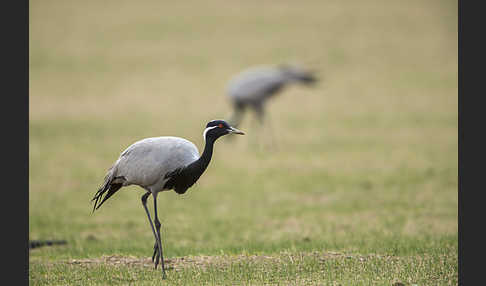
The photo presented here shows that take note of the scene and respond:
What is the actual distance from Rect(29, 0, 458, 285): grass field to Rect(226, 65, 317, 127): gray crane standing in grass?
160 cm

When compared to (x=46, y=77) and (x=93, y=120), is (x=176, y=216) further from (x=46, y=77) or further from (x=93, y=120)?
(x=46, y=77)

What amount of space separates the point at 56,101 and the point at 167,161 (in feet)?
78.6

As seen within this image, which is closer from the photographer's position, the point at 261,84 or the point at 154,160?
the point at 154,160

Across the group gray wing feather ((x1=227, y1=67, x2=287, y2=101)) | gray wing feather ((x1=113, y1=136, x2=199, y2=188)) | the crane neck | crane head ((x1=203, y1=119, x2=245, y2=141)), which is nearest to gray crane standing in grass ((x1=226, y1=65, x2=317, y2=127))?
gray wing feather ((x1=227, y1=67, x2=287, y2=101))

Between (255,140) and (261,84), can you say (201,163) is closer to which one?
(261,84)

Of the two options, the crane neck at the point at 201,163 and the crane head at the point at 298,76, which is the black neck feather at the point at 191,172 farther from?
the crane head at the point at 298,76

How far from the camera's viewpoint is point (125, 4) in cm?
4850

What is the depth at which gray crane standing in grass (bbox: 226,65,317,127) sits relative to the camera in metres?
21.5

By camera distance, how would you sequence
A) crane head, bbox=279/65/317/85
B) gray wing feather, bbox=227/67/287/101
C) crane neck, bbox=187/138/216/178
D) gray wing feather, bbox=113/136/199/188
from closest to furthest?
1. crane neck, bbox=187/138/216/178
2. gray wing feather, bbox=113/136/199/188
3. gray wing feather, bbox=227/67/287/101
4. crane head, bbox=279/65/317/85

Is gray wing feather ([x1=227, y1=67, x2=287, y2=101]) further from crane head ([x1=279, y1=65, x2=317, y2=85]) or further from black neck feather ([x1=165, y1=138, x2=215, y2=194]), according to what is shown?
black neck feather ([x1=165, y1=138, x2=215, y2=194])

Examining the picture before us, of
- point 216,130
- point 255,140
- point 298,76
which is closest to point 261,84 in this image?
point 298,76

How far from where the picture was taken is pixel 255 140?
77.8 ft

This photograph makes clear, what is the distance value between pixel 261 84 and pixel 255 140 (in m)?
2.89

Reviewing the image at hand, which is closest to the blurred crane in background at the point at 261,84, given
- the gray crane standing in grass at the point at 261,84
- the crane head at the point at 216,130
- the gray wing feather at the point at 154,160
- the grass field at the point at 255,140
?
the gray crane standing in grass at the point at 261,84
